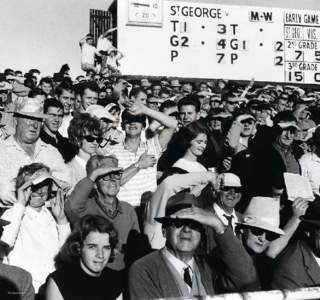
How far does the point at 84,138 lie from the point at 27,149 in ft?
1.78

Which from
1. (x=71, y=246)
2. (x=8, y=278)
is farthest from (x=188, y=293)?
(x=8, y=278)

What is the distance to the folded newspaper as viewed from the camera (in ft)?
15.8

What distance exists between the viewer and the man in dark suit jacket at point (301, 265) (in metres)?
3.98

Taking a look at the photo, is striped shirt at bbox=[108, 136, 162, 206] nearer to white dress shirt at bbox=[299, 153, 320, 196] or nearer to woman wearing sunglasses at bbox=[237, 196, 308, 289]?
woman wearing sunglasses at bbox=[237, 196, 308, 289]

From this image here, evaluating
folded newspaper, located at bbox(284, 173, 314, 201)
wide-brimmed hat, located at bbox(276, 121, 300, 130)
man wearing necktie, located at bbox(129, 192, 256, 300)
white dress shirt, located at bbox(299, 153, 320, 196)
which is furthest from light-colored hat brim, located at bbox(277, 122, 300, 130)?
man wearing necktie, located at bbox(129, 192, 256, 300)

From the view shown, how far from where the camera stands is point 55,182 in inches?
171

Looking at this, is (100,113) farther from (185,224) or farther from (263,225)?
(185,224)

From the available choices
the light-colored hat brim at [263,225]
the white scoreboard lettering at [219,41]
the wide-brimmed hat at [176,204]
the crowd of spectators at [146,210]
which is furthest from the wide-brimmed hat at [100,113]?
the white scoreboard lettering at [219,41]

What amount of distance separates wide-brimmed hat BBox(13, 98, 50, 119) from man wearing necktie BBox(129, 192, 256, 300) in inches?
61.3

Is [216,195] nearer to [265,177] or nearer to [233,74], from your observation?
[265,177]

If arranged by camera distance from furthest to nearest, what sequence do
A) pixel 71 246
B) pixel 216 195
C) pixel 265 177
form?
1. pixel 265 177
2. pixel 216 195
3. pixel 71 246

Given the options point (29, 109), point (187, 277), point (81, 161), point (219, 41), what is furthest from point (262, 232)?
point (219, 41)

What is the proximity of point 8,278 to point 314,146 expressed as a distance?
4237 millimetres

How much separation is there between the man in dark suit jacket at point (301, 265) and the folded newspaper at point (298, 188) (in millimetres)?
550
